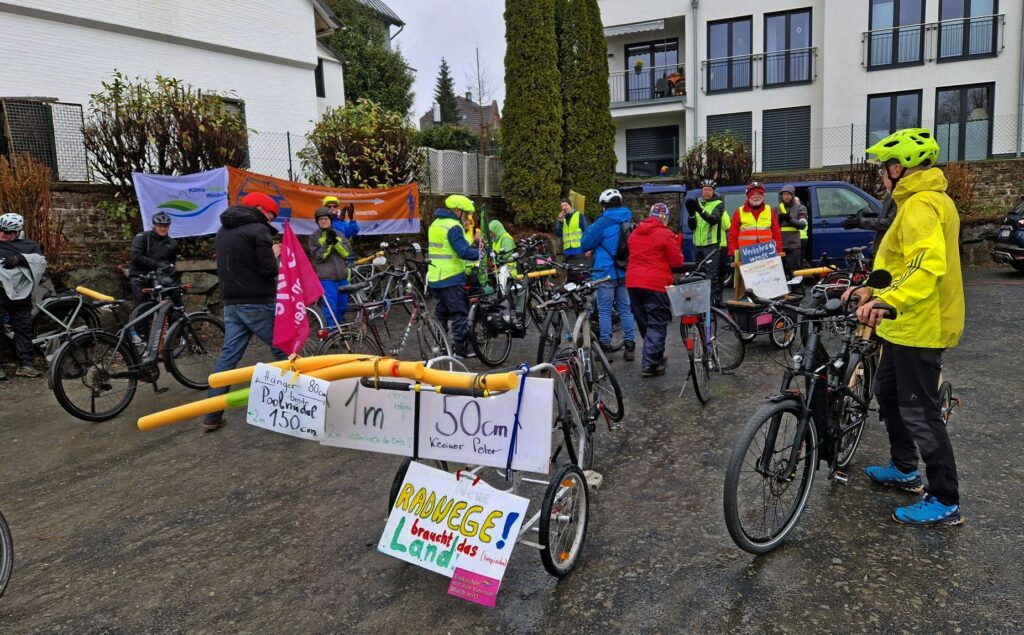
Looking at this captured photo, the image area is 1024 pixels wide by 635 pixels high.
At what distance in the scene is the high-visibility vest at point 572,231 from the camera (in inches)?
362

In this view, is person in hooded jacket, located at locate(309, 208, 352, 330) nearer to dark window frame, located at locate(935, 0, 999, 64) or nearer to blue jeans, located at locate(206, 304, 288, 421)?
blue jeans, located at locate(206, 304, 288, 421)

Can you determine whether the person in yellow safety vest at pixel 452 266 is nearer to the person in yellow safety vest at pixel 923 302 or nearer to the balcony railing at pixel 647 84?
the person in yellow safety vest at pixel 923 302

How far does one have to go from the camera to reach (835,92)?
828 inches

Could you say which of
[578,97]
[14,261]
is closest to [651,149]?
[578,97]

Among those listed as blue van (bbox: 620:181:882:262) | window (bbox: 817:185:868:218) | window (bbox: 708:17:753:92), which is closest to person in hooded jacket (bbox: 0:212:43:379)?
blue van (bbox: 620:181:882:262)

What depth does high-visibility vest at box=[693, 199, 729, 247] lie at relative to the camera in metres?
9.83

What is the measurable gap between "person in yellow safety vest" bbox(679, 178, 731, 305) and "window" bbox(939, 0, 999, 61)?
15354mm

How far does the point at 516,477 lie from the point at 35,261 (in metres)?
6.99

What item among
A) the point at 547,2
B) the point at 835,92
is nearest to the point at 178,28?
the point at 547,2

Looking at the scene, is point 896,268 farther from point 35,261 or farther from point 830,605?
point 35,261

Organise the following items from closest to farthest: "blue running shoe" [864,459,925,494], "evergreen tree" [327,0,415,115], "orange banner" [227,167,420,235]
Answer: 1. "blue running shoe" [864,459,925,494]
2. "orange banner" [227,167,420,235]
3. "evergreen tree" [327,0,415,115]

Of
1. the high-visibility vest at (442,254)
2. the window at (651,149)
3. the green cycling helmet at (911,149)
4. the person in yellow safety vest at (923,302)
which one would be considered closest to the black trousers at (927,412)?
the person in yellow safety vest at (923,302)

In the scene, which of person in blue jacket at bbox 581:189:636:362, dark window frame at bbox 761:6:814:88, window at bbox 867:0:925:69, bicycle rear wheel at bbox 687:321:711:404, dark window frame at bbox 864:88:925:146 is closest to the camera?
bicycle rear wheel at bbox 687:321:711:404

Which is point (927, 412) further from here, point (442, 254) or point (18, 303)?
point (18, 303)
